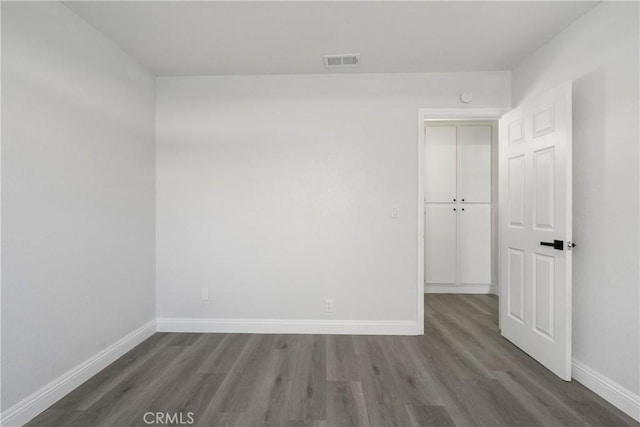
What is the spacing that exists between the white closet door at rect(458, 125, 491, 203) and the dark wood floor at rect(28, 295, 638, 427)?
1.97 meters

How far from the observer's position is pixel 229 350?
2.33 m

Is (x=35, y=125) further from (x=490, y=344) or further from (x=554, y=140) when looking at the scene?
(x=490, y=344)

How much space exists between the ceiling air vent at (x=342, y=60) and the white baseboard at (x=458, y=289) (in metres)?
3.11

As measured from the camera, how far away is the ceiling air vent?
7.66 feet

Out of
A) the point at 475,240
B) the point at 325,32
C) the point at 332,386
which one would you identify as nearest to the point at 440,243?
the point at 475,240

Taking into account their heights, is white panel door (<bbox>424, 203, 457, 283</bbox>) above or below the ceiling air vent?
below

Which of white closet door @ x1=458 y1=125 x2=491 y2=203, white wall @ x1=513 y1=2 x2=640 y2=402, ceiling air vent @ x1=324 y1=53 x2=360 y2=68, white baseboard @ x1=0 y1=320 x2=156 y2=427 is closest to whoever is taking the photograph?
white baseboard @ x1=0 y1=320 x2=156 y2=427

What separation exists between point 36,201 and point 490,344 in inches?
140

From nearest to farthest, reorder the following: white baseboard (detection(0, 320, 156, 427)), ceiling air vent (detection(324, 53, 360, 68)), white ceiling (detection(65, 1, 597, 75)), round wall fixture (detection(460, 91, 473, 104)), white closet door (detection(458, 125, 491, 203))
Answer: white baseboard (detection(0, 320, 156, 427)) → white ceiling (detection(65, 1, 597, 75)) → ceiling air vent (detection(324, 53, 360, 68)) → round wall fixture (detection(460, 91, 473, 104)) → white closet door (detection(458, 125, 491, 203))

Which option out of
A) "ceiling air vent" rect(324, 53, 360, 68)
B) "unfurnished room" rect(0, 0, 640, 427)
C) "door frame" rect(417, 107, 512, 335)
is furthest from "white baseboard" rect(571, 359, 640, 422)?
"ceiling air vent" rect(324, 53, 360, 68)

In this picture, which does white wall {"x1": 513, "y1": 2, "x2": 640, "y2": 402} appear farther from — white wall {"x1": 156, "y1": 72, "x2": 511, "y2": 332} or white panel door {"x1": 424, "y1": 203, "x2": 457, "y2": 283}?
white panel door {"x1": 424, "y1": 203, "x2": 457, "y2": 283}

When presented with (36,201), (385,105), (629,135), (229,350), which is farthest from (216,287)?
(629,135)

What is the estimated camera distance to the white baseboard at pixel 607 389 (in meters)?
1.56

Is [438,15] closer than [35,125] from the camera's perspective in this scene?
No
